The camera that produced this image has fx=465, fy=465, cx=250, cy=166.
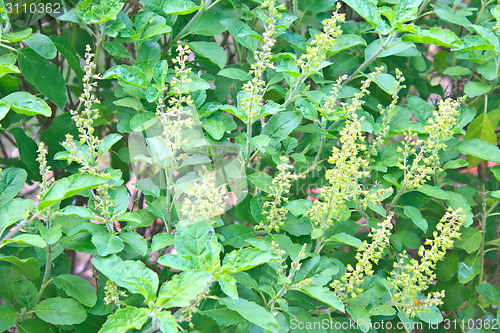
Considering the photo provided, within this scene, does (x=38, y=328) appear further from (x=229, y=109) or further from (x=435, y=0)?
(x=435, y=0)

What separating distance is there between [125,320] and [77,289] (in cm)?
42

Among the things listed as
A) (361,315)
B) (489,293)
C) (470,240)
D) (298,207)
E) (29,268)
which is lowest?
(489,293)

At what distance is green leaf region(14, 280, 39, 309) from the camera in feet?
4.67

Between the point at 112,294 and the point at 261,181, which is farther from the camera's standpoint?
the point at 261,181

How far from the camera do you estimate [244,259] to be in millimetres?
1146

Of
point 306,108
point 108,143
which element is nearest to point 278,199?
point 306,108

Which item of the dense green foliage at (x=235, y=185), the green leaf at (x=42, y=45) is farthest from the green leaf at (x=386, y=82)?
the green leaf at (x=42, y=45)

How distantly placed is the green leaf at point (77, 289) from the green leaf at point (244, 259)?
49 cm

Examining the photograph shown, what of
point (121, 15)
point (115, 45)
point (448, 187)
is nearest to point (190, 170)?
point (115, 45)

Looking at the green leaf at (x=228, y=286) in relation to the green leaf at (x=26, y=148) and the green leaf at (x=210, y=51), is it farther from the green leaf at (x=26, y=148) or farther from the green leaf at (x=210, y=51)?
the green leaf at (x=26, y=148)

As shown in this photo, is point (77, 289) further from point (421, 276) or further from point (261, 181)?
point (421, 276)

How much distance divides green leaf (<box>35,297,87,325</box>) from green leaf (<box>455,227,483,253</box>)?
1.36 metres

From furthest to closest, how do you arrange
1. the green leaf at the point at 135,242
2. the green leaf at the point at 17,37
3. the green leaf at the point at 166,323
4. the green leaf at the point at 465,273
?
the green leaf at the point at 465,273 < the green leaf at the point at 17,37 < the green leaf at the point at 135,242 < the green leaf at the point at 166,323

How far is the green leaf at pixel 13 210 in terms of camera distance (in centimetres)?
126
